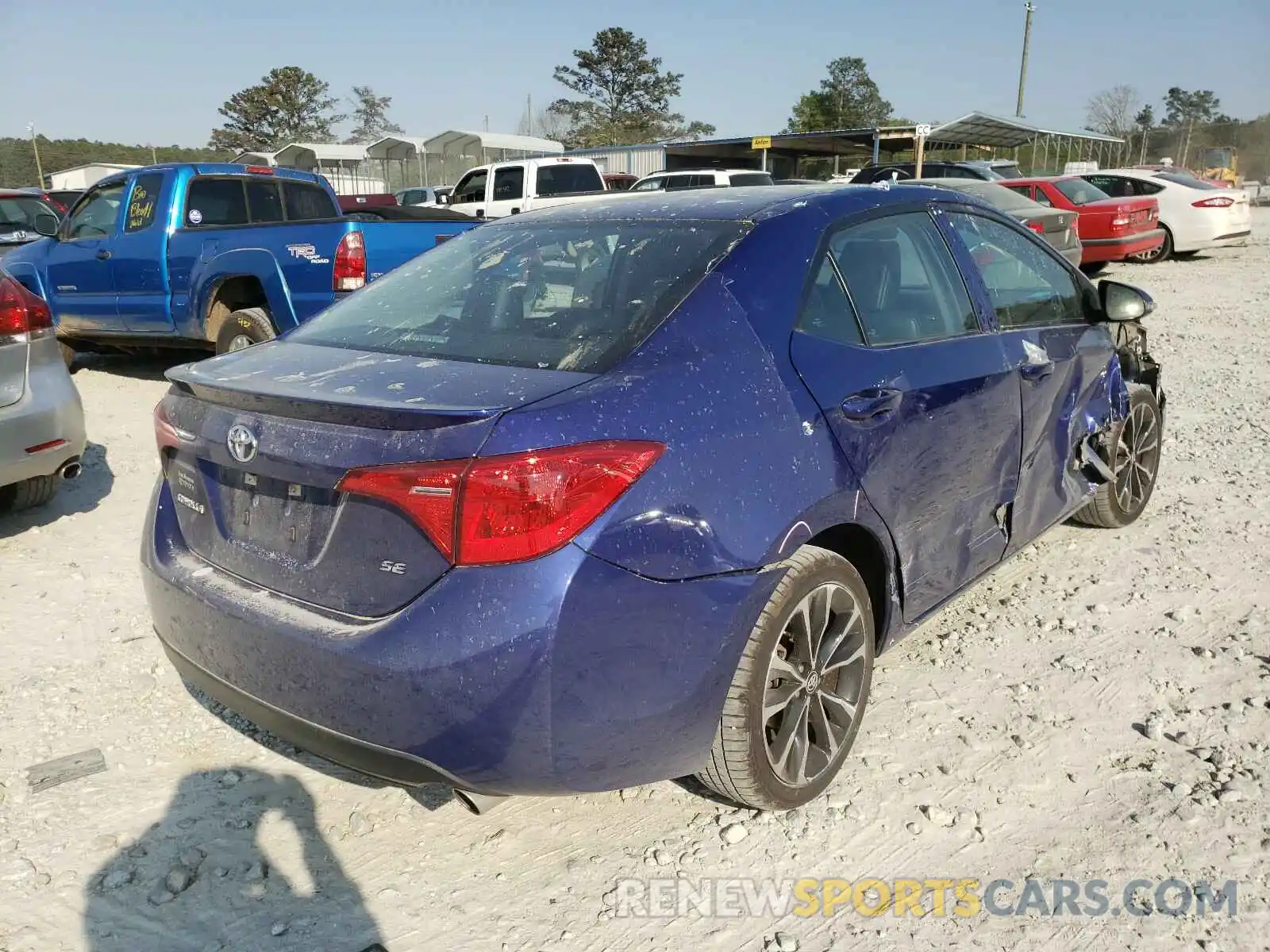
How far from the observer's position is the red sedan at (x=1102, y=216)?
1515 centimetres

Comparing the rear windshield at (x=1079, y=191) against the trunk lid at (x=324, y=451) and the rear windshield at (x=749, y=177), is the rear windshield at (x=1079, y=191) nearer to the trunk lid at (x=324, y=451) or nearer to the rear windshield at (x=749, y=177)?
the rear windshield at (x=749, y=177)

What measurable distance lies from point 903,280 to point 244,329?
18.8ft

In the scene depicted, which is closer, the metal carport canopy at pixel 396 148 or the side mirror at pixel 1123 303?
the side mirror at pixel 1123 303

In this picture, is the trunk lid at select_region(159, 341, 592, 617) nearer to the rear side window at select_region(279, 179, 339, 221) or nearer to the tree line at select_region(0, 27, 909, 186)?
the rear side window at select_region(279, 179, 339, 221)

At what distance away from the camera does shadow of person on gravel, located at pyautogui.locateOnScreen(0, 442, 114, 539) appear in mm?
5121

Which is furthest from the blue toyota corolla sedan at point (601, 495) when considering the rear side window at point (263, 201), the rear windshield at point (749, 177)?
the rear windshield at point (749, 177)

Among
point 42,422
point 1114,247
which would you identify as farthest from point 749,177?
point 42,422

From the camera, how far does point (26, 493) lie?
16.8 ft

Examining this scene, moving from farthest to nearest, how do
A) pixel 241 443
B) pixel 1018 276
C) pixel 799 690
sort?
pixel 1018 276
pixel 799 690
pixel 241 443

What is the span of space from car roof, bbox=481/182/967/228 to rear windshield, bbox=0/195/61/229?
12900 millimetres

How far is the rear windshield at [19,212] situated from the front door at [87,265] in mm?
5555

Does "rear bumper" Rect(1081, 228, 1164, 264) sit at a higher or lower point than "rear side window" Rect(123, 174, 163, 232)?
lower

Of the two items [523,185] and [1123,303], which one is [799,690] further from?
[523,185]

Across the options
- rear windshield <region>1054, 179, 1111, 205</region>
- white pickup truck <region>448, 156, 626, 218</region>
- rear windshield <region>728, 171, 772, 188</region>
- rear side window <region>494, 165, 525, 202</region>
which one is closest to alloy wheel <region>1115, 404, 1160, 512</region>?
rear windshield <region>1054, 179, 1111, 205</region>
